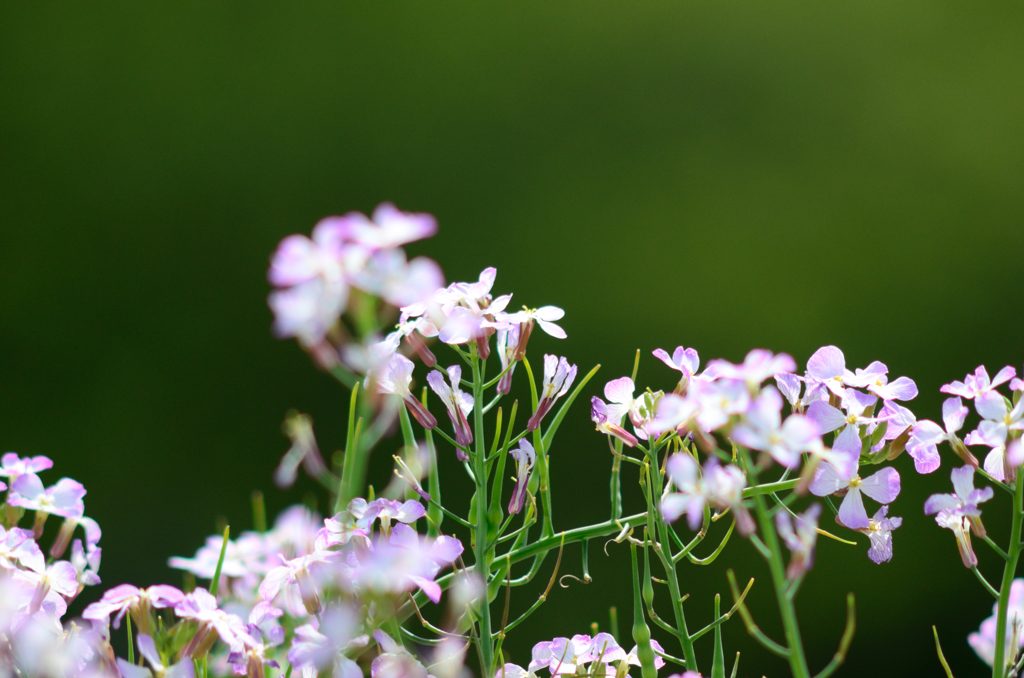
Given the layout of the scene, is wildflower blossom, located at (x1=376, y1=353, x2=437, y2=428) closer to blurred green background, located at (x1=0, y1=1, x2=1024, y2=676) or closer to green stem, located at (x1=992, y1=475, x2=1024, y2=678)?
green stem, located at (x1=992, y1=475, x2=1024, y2=678)

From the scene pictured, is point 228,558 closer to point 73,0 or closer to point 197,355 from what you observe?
point 197,355

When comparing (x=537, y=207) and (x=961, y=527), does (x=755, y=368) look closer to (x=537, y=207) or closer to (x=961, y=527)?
(x=961, y=527)

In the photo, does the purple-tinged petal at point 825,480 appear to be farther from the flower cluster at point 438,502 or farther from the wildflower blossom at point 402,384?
the wildflower blossom at point 402,384

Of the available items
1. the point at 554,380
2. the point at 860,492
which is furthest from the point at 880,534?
the point at 554,380

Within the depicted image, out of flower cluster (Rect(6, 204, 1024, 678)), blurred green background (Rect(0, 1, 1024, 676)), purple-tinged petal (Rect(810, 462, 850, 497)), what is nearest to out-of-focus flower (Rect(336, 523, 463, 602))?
flower cluster (Rect(6, 204, 1024, 678))

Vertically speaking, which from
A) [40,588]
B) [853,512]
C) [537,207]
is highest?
[537,207]

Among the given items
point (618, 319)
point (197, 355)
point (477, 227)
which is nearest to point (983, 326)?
point (618, 319)
